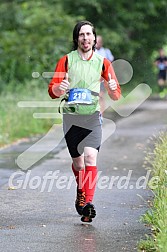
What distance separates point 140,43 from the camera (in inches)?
1425

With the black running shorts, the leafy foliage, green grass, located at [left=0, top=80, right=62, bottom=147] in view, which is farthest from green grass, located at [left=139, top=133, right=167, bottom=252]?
the leafy foliage

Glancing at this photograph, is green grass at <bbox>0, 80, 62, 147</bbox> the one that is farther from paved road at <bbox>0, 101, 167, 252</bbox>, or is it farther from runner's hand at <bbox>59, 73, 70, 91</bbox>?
runner's hand at <bbox>59, 73, 70, 91</bbox>

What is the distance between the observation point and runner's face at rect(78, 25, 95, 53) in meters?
8.19

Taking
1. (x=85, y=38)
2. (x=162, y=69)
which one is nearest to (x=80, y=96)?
(x=85, y=38)

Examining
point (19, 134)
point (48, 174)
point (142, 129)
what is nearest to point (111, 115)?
point (142, 129)

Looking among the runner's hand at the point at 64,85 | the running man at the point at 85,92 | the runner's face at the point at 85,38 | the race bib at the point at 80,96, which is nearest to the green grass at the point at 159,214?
the running man at the point at 85,92

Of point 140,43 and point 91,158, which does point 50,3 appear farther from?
point 91,158

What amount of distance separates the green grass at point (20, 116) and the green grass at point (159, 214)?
19.7 ft

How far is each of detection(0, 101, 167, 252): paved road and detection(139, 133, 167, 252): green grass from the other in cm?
13

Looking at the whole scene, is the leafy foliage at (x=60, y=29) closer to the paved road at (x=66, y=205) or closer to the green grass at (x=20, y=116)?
the green grass at (x=20, y=116)

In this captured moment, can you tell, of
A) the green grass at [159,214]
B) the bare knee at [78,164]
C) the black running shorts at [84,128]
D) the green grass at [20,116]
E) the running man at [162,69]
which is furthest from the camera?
the running man at [162,69]

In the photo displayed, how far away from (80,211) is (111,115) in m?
14.3

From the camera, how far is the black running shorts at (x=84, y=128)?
833cm

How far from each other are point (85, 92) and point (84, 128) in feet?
1.34
